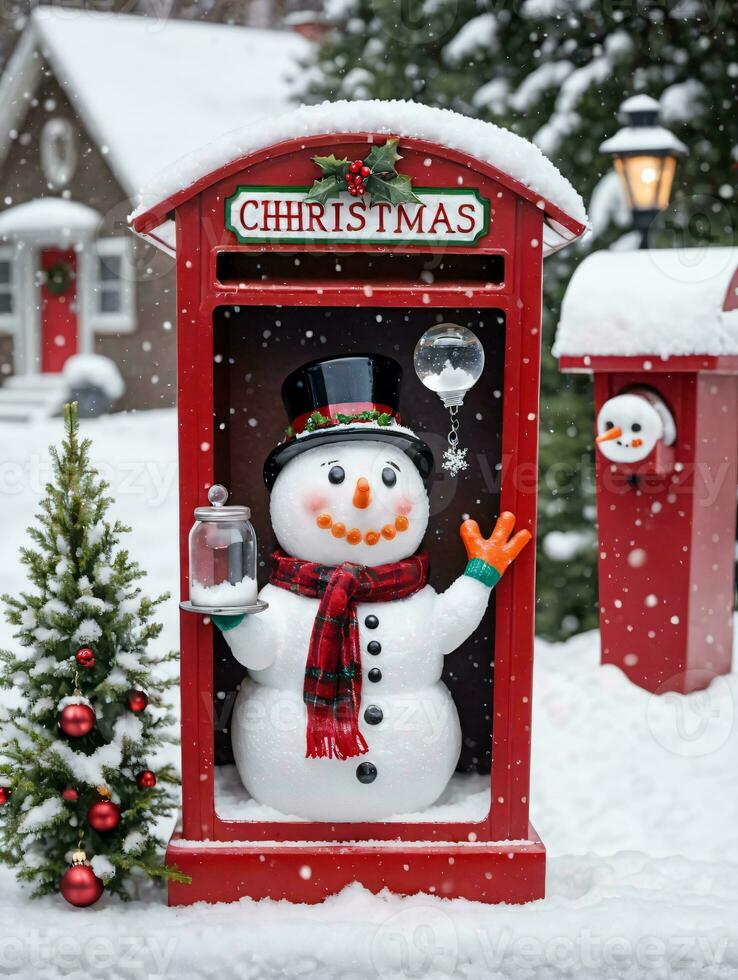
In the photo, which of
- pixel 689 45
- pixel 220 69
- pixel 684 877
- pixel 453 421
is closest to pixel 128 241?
pixel 220 69

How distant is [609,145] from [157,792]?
4176mm

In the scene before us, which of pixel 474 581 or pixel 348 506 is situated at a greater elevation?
pixel 348 506

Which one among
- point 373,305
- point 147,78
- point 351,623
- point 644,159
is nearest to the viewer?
point 373,305

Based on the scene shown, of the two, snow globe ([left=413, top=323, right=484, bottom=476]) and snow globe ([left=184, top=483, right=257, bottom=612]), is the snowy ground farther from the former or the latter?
snow globe ([left=413, top=323, right=484, bottom=476])

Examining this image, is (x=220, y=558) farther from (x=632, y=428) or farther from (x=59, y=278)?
(x=59, y=278)

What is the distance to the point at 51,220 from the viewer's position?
14359 millimetres

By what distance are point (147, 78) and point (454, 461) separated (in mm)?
12904

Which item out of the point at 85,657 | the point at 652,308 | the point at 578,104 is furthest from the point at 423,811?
the point at 578,104

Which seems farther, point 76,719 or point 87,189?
point 87,189

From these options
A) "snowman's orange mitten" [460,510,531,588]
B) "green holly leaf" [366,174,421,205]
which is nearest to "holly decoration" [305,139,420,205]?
"green holly leaf" [366,174,421,205]

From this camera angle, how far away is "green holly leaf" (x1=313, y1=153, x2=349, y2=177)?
3596mm

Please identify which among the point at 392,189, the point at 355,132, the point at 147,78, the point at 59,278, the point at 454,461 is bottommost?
the point at 454,461

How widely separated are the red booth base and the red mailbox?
239 centimetres

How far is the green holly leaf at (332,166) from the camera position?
3.60 metres
